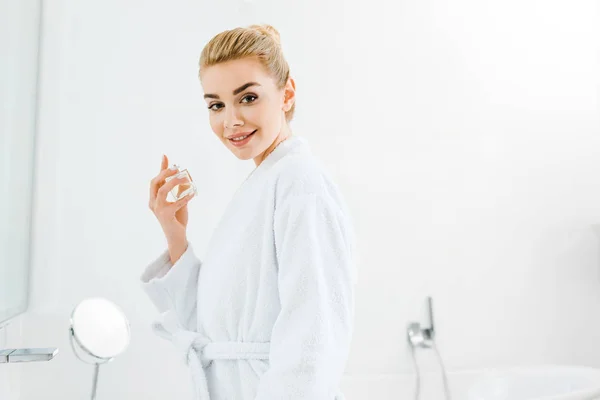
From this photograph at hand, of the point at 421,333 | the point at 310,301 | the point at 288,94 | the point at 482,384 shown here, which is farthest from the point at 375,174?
the point at 310,301

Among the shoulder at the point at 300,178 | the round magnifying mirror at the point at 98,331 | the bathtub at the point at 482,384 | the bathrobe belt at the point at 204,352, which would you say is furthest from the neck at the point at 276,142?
the bathtub at the point at 482,384

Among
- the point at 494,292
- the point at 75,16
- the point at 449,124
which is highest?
the point at 75,16

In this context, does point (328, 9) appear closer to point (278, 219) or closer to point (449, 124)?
point (449, 124)

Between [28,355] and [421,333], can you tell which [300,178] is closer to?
[28,355]

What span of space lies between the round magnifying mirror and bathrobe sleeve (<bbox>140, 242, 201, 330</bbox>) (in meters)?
0.13

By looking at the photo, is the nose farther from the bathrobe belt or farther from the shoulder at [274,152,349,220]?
the bathrobe belt

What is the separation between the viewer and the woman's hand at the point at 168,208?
1.18m

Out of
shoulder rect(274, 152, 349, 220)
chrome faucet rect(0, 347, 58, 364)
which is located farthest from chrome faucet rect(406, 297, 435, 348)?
chrome faucet rect(0, 347, 58, 364)

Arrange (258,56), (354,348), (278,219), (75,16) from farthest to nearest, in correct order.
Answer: (354,348)
(75,16)
(258,56)
(278,219)

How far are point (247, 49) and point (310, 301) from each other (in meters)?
0.45

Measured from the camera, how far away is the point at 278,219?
0.95 m

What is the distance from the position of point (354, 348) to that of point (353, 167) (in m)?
0.61

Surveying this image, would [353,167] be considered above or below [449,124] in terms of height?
below

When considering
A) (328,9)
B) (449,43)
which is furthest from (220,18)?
(449,43)
